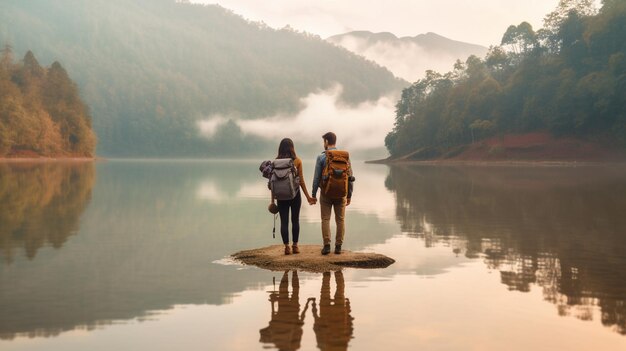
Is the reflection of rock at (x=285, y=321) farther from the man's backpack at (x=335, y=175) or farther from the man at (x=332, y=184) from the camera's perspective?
the man's backpack at (x=335, y=175)

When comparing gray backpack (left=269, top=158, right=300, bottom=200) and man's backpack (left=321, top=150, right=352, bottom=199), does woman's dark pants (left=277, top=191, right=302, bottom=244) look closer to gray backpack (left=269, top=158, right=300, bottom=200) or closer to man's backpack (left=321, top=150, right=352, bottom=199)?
gray backpack (left=269, top=158, right=300, bottom=200)

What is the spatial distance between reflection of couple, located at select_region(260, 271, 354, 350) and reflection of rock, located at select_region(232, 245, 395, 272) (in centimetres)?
176

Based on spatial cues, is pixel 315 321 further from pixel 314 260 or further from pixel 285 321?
pixel 314 260

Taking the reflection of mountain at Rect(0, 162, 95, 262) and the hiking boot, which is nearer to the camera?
the hiking boot

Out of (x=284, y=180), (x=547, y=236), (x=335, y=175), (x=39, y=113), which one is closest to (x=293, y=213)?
(x=284, y=180)

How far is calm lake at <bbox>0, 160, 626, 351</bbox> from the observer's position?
7598 mm

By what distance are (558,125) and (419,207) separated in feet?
251

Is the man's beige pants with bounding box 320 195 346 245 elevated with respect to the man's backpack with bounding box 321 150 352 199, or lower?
lower

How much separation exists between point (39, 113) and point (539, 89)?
90.8 metres

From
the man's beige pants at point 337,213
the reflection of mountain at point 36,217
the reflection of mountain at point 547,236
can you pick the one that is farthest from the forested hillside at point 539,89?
the man's beige pants at point 337,213

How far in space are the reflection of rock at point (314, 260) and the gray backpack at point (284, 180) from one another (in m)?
1.24

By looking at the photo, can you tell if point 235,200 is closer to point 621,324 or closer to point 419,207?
point 419,207

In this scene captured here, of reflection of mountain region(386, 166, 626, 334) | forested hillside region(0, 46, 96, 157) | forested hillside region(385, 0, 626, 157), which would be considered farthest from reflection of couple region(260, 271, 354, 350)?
forested hillside region(0, 46, 96, 157)

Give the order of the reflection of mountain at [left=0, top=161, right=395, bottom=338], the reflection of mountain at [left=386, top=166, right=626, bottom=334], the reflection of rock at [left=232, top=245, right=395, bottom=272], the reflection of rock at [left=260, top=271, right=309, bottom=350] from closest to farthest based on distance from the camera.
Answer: the reflection of rock at [left=260, top=271, right=309, bottom=350], the reflection of mountain at [left=0, top=161, right=395, bottom=338], the reflection of mountain at [left=386, top=166, right=626, bottom=334], the reflection of rock at [left=232, top=245, right=395, bottom=272]
